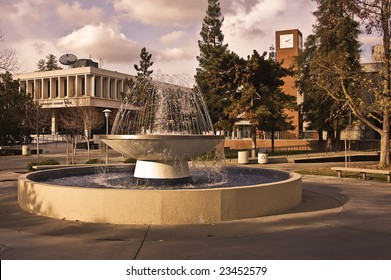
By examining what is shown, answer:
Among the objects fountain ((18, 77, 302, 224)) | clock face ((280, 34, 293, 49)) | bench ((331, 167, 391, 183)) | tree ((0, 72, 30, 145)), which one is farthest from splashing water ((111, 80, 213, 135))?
clock face ((280, 34, 293, 49))

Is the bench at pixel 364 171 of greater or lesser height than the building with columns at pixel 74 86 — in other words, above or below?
below

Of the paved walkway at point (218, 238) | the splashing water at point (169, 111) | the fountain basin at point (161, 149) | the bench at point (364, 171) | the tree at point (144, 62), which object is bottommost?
the paved walkway at point (218, 238)

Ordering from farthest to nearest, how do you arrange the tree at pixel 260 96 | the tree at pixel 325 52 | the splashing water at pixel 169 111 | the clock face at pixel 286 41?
the clock face at pixel 286 41
the tree at pixel 325 52
the tree at pixel 260 96
the splashing water at pixel 169 111

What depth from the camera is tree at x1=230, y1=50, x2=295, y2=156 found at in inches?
1174

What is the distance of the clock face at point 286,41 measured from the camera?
6092 cm

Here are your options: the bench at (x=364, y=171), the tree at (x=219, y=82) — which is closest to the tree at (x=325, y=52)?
the tree at (x=219, y=82)

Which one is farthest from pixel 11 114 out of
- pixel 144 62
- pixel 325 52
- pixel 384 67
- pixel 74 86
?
pixel 384 67

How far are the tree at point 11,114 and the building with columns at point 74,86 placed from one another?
68.9ft

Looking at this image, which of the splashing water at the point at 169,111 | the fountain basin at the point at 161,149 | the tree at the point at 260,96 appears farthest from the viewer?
the tree at the point at 260,96

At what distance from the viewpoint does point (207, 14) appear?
172ft

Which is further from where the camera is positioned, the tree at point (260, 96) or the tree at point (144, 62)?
the tree at point (144, 62)

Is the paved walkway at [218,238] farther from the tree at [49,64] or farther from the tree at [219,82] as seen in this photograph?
the tree at [49,64]

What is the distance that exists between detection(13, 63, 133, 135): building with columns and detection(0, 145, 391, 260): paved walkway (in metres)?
64.4

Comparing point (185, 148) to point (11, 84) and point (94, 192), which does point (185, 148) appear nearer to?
point (94, 192)
